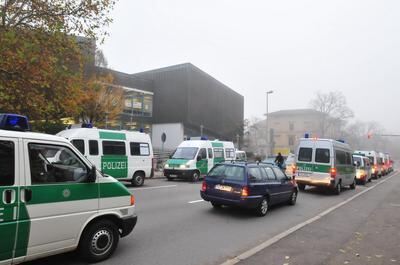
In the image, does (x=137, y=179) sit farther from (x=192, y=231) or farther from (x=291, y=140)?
(x=291, y=140)

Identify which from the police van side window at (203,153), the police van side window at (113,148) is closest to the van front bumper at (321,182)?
the police van side window at (203,153)

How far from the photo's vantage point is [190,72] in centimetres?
4566

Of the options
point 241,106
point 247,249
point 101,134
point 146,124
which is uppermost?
point 241,106

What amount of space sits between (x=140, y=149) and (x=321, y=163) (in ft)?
27.3

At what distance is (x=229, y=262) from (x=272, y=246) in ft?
4.64

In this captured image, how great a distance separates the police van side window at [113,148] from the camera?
14.5 metres

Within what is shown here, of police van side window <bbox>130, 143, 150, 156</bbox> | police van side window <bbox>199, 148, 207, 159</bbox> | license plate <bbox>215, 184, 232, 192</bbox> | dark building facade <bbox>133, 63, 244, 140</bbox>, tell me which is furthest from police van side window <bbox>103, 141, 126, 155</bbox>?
dark building facade <bbox>133, 63, 244, 140</bbox>

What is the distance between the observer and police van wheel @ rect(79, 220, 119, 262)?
207 inches

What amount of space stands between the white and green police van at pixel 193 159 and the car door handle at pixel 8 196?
50.3 ft

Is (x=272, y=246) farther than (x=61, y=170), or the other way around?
(x=272, y=246)

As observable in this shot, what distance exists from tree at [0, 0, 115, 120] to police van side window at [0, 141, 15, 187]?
9942 millimetres

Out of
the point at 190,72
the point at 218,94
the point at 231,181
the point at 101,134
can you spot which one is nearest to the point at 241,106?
the point at 218,94

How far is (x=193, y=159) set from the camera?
20.0m

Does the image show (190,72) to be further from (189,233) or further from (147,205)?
(189,233)
